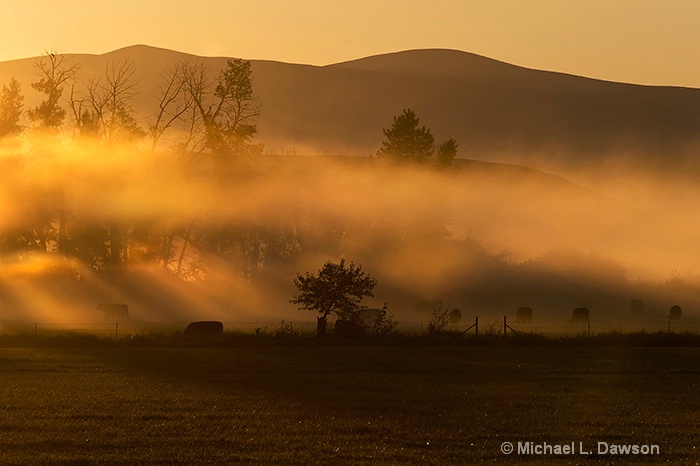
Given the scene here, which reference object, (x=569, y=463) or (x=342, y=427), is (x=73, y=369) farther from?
(x=569, y=463)

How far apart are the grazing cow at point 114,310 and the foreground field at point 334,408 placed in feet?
132

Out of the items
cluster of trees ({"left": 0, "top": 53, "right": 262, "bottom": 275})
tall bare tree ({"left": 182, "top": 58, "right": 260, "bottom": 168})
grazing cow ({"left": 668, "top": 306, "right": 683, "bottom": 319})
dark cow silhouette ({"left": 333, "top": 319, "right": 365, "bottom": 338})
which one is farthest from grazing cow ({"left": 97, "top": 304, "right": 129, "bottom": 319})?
grazing cow ({"left": 668, "top": 306, "right": 683, "bottom": 319})

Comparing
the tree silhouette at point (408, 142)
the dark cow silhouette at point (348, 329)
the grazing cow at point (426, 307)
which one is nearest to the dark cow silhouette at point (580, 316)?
the grazing cow at point (426, 307)

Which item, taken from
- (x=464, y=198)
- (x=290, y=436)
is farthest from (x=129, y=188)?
(x=464, y=198)

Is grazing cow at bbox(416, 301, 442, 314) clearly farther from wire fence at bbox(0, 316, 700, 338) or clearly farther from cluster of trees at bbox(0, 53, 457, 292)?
cluster of trees at bbox(0, 53, 457, 292)

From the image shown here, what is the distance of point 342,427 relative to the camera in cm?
3044

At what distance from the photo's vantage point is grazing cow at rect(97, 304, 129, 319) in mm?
98250

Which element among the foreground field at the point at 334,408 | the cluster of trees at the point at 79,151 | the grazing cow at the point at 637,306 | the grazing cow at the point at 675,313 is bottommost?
the foreground field at the point at 334,408

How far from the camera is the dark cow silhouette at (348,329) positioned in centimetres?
7106

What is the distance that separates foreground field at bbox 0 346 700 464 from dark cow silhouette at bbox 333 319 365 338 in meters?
13.4

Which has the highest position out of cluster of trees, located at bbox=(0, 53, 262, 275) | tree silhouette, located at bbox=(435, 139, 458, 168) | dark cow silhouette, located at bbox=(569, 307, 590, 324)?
tree silhouette, located at bbox=(435, 139, 458, 168)

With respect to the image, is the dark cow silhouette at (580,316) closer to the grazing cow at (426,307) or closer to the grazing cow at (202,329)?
the grazing cow at (426,307)

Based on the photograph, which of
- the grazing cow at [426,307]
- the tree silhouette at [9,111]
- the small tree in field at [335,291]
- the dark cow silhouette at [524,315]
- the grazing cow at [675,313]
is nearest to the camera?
the small tree in field at [335,291]

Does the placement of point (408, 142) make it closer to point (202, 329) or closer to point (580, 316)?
point (580, 316)
